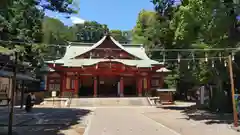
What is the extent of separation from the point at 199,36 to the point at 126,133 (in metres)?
9.35

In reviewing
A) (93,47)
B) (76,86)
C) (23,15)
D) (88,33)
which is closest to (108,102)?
(76,86)

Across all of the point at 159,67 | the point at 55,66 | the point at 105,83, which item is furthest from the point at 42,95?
the point at 159,67

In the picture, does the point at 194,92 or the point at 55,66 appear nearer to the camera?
the point at 55,66

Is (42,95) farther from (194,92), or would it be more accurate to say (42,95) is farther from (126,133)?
(126,133)

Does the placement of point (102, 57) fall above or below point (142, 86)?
above

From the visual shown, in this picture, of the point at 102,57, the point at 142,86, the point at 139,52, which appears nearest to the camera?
the point at 142,86

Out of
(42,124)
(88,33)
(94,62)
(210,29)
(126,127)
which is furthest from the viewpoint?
(88,33)

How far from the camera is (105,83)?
1596 inches

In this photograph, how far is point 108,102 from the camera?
3219cm

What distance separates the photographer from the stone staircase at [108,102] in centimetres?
3109

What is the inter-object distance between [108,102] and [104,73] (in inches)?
230

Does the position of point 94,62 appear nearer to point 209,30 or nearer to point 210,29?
point 209,30

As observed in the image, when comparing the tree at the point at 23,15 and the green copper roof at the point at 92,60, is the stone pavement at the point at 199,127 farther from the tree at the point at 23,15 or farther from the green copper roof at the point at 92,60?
the green copper roof at the point at 92,60

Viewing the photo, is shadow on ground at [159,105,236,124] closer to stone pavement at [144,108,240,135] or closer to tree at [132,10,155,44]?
stone pavement at [144,108,240,135]
